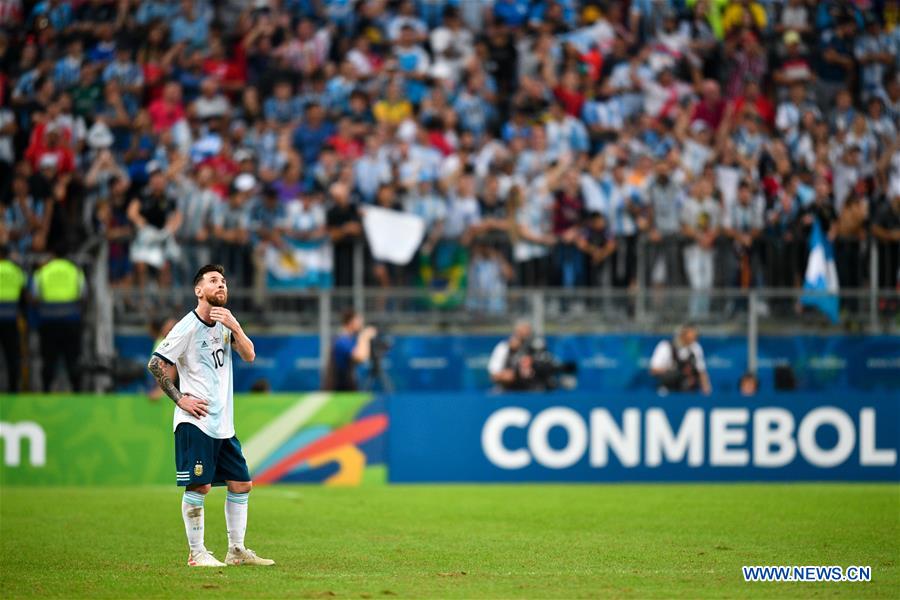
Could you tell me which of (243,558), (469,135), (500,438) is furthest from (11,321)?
(243,558)

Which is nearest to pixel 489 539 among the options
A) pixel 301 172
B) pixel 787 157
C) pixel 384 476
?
pixel 384 476

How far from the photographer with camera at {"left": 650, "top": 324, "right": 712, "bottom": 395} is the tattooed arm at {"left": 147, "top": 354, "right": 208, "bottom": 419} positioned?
10.2 m

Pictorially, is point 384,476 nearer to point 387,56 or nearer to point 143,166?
point 143,166

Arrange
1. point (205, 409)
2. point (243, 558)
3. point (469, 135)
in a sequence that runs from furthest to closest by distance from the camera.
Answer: point (469, 135) < point (243, 558) < point (205, 409)

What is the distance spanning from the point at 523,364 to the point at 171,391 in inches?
368

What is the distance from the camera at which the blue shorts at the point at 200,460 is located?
35.6 ft

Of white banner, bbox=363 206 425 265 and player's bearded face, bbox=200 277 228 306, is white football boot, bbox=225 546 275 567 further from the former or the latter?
white banner, bbox=363 206 425 265

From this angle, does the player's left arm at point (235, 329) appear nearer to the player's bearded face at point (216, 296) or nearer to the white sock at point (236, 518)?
the player's bearded face at point (216, 296)

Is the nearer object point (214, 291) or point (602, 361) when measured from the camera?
point (214, 291)

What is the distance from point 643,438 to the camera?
64.5 feet

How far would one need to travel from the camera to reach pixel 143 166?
21.8m

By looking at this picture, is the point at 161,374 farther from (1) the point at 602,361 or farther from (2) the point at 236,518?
(1) the point at 602,361

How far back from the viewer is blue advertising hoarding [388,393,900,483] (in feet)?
64.1

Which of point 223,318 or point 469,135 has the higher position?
point 469,135
